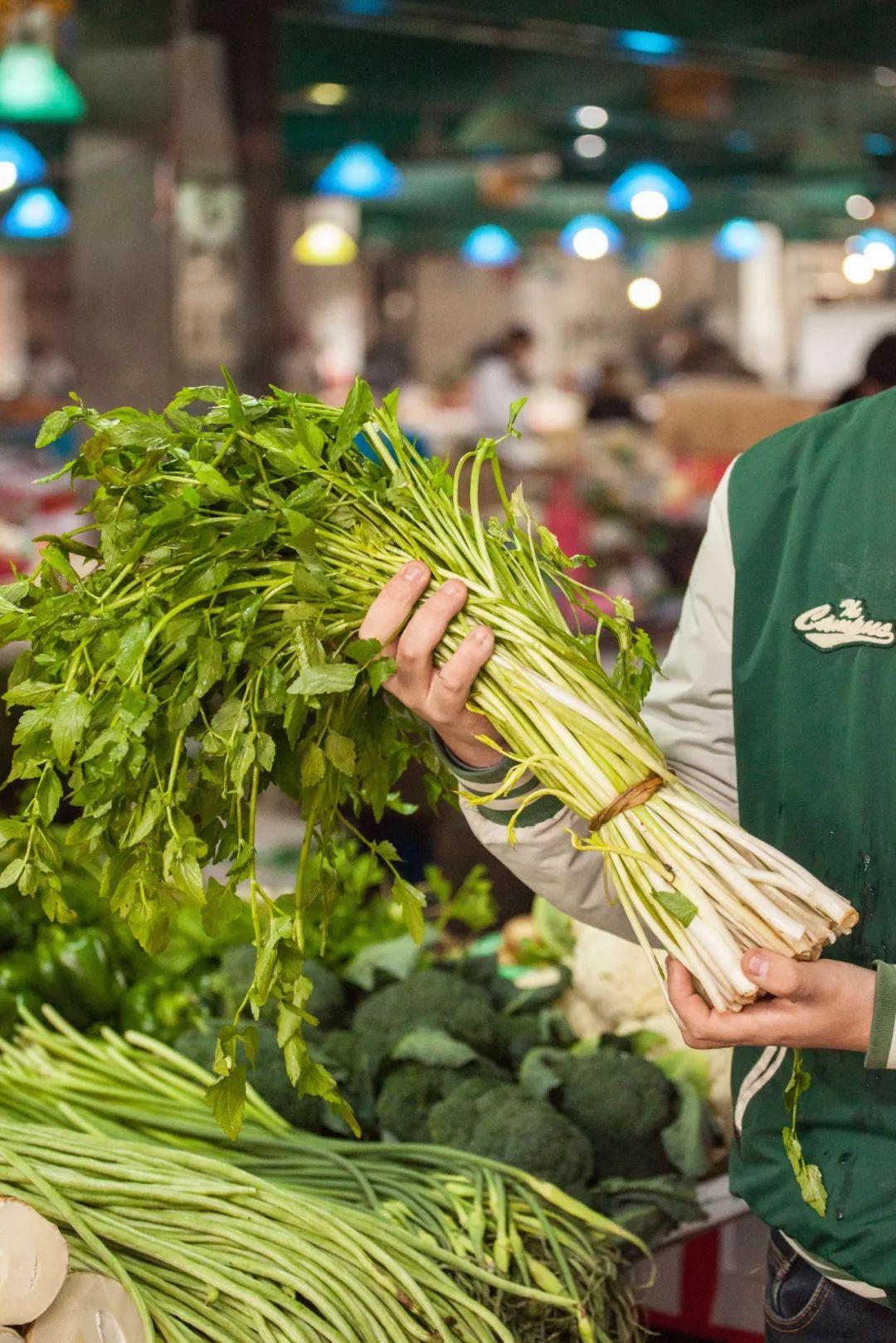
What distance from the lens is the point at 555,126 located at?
9.65m

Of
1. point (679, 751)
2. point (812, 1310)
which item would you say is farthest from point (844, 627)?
point (812, 1310)

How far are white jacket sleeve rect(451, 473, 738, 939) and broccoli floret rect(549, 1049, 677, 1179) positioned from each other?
18.7 inches

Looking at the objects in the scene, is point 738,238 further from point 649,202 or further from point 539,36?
point 539,36

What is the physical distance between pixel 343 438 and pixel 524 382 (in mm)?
12384

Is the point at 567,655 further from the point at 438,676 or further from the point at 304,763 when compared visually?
the point at 304,763

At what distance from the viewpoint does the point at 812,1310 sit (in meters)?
1.42

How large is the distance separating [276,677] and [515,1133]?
82 cm

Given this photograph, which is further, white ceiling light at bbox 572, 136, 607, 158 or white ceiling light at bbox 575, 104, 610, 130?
white ceiling light at bbox 572, 136, 607, 158

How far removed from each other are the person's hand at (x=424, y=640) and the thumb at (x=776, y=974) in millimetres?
336

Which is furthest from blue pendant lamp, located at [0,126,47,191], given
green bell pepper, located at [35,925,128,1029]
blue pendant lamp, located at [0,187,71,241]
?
green bell pepper, located at [35,925,128,1029]

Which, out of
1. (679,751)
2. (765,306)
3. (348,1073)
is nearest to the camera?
(679,751)

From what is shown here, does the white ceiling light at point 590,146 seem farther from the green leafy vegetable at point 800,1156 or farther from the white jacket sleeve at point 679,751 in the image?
the green leafy vegetable at point 800,1156

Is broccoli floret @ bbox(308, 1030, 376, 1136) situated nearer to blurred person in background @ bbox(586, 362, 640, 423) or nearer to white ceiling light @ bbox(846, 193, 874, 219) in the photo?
blurred person in background @ bbox(586, 362, 640, 423)

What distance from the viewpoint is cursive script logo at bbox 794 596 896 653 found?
1357mm
